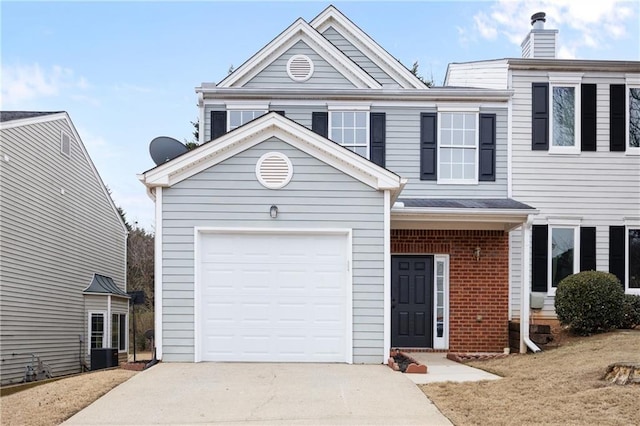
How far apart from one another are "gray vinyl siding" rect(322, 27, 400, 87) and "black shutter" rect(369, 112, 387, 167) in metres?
1.30

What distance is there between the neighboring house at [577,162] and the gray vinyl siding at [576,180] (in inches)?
0.9

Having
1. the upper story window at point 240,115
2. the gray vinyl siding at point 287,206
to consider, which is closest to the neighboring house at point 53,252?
the upper story window at point 240,115

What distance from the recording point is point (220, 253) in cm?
1007

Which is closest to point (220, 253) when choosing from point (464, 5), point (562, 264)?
point (562, 264)

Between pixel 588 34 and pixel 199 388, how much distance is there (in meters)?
16.7

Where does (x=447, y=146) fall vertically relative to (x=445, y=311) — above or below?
above

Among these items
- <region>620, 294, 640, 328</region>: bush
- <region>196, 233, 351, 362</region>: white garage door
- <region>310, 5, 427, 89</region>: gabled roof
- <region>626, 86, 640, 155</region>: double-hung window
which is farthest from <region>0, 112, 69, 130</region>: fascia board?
<region>626, 86, 640, 155</region>: double-hung window

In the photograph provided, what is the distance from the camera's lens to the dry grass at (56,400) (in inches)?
265

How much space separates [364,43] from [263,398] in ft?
33.0

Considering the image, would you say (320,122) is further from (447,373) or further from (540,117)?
(447,373)

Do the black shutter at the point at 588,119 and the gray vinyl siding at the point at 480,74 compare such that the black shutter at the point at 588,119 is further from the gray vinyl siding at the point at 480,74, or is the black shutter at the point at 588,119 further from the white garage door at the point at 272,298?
the white garage door at the point at 272,298

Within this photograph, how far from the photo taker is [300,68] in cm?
1434

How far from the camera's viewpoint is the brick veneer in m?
13.2

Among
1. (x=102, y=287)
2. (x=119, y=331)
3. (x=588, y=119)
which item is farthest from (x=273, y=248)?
(x=119, y=331)
